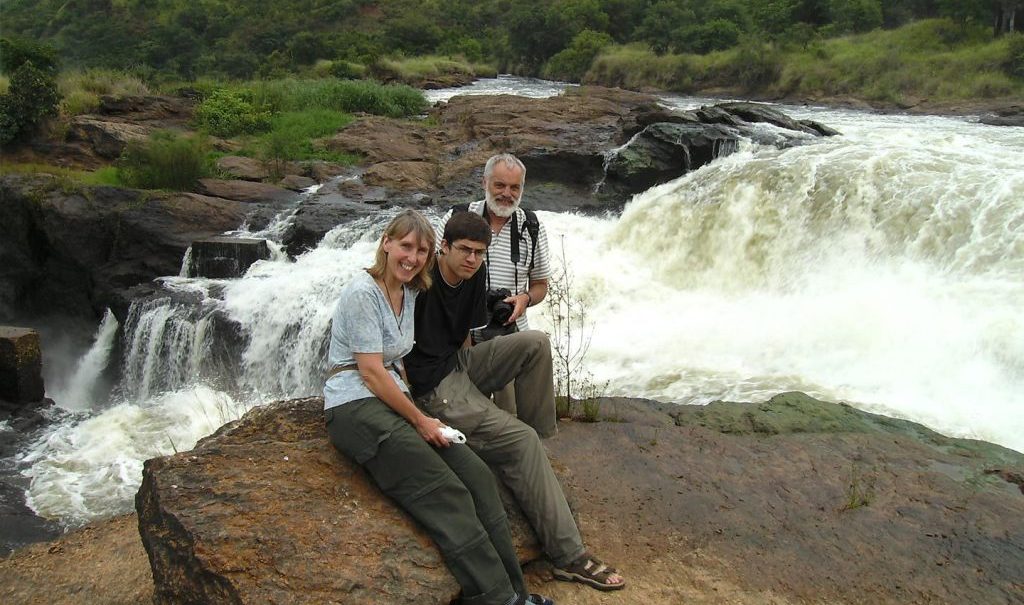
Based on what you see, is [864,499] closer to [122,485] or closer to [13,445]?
[122,485]

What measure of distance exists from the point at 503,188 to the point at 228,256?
24.5ft

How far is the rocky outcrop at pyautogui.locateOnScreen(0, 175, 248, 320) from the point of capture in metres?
10.6

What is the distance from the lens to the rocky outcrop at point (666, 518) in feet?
8.31

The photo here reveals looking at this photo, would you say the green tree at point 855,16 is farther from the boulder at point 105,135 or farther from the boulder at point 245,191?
the boulder at point 105,135

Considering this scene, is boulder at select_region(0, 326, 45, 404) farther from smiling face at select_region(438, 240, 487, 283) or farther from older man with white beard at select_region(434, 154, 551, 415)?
smiling face at select_region(438, 240, 487, 283)

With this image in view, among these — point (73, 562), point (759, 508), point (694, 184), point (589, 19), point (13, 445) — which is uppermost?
point (589, 19)

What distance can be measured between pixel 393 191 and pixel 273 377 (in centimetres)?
530

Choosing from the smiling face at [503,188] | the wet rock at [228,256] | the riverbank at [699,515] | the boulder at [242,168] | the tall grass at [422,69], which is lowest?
the wet rock at [228,256]

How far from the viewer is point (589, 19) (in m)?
44.1

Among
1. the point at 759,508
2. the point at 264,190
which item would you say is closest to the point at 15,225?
the point at 264,190

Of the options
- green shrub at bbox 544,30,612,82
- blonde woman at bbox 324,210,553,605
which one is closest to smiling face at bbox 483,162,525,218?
blonde woman at bbox 324,210,553,605

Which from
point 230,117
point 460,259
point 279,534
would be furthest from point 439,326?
point 230,117

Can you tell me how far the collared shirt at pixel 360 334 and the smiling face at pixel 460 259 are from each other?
0.95ft

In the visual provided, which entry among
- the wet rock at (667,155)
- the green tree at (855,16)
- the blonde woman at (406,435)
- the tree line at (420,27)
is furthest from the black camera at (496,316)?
the green tree at (855,16)
